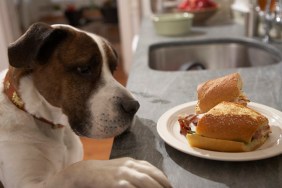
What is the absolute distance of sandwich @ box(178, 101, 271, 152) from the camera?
745 mm

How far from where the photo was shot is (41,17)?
22.3ft

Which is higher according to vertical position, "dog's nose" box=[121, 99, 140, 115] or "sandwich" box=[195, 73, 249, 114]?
"sandwich" box=[195, 73, 249, 114]

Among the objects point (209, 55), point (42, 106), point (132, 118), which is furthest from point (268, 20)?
point (42, 106)

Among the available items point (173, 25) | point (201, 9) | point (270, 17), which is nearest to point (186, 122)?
point (270, 17)

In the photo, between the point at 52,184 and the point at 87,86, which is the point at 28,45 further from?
the point at 52,184

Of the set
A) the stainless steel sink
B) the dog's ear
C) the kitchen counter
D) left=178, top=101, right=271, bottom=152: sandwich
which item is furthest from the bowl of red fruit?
left=178, top=101, right=271, bottom=152: sandwich

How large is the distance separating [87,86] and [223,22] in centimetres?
169

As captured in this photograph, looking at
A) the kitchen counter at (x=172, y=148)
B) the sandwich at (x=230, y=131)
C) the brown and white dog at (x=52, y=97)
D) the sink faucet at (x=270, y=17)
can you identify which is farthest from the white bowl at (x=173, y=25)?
the sandwich at (x=230, y=131)

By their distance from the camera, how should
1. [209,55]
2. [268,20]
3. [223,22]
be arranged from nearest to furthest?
1. [268,20]
2. [209,55]
3. [223,22]

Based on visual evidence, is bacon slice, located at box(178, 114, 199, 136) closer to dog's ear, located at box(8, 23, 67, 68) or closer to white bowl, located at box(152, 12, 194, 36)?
dog's ear, located at box(8, 23, 67, 68)

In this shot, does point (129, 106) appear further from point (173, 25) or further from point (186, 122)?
point (173, 25)

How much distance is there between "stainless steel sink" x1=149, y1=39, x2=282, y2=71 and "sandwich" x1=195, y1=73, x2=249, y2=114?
96cm

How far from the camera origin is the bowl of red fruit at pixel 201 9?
7.70 feet

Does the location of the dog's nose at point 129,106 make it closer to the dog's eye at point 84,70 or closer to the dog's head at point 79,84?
the dog's head at point 79,84
